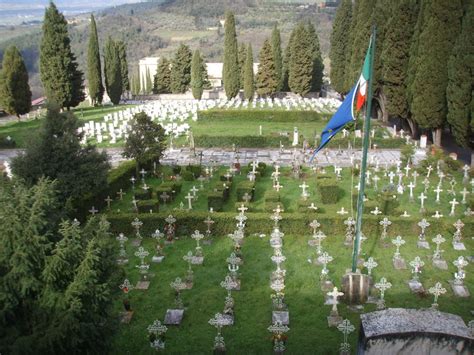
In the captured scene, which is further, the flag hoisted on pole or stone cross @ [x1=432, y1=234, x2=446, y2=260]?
stone cross @ [x1=432, y1=234, x2=446, y2=260]

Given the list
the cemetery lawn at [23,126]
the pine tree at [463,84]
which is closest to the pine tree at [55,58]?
the cemetery lawn at [23,126]

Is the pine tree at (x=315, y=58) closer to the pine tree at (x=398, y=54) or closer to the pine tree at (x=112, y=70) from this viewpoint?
the pine tree at (x=112, y=70)

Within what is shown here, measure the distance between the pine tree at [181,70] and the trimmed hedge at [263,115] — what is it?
2461 centimetres

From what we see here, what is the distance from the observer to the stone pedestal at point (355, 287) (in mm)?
11641

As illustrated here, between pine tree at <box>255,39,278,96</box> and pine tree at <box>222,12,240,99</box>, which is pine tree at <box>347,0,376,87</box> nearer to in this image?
pine tree at <box>255,39,278,96</box>

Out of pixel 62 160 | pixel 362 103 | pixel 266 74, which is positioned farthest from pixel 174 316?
pixel 266 74

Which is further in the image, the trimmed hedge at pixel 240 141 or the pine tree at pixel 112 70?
the pine tree at pixel 112 70

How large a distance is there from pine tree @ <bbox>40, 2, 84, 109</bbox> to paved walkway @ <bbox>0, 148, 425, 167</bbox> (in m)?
12.4

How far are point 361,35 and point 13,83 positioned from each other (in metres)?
28.8

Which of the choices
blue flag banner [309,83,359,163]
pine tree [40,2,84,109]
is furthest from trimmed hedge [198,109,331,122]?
blue flag banner [309,83,359,163]

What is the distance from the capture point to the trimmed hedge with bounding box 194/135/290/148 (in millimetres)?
29703

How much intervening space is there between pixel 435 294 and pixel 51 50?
37958 millimetres

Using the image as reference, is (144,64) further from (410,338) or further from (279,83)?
(410,338)

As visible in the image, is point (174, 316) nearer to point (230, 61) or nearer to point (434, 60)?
point (434, 60)
